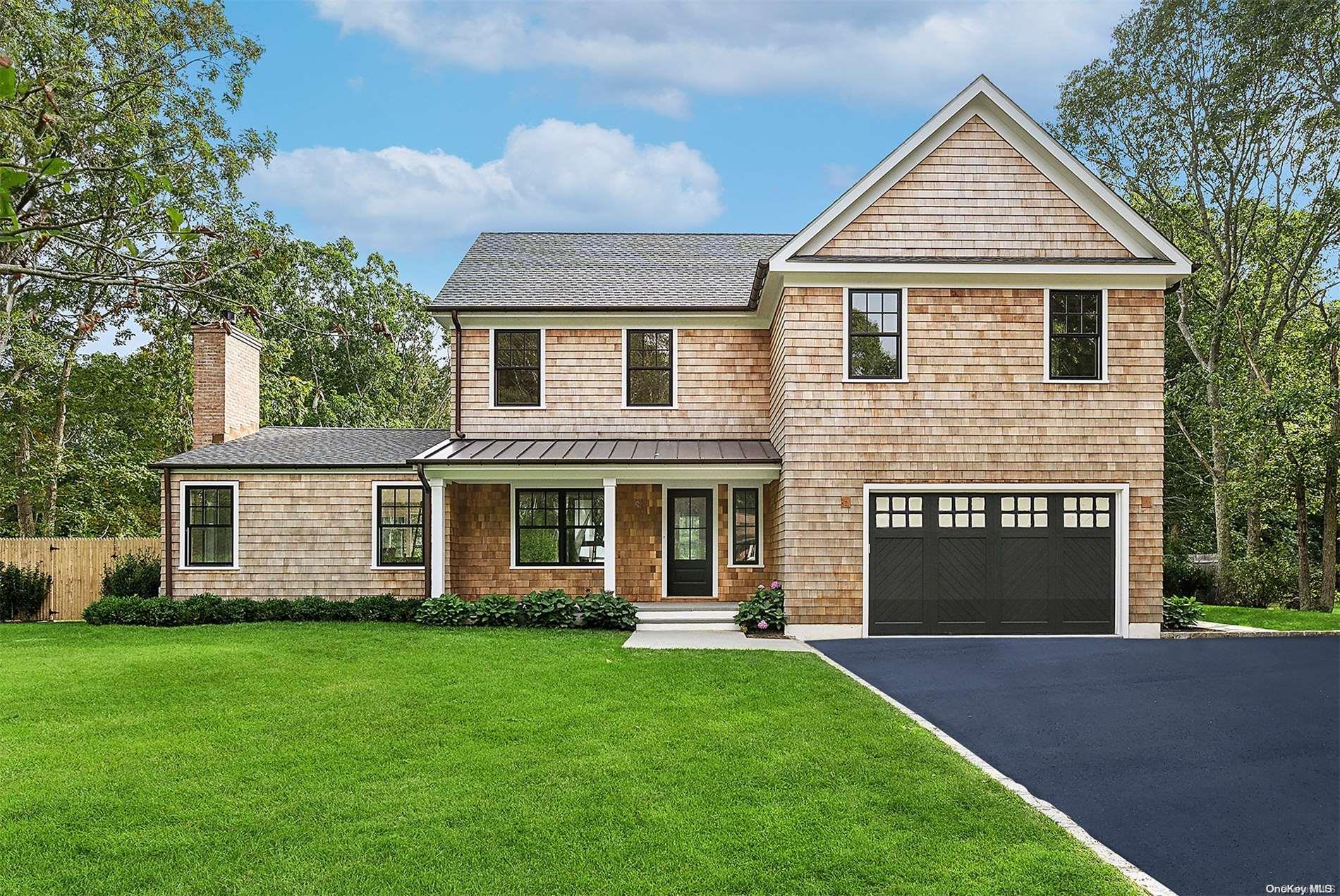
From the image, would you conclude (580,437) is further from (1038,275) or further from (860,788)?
(860,788)

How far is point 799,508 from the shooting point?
529 inches

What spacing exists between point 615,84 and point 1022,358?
17.1 m

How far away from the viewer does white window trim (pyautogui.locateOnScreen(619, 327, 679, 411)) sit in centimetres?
1609

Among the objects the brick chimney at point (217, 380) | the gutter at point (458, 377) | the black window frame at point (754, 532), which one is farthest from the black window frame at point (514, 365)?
the brick chimney at point (217, 380)

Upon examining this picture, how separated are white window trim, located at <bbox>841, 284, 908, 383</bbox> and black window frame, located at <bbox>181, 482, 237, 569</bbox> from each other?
11.4 metres

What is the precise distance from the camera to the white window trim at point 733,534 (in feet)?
52.4

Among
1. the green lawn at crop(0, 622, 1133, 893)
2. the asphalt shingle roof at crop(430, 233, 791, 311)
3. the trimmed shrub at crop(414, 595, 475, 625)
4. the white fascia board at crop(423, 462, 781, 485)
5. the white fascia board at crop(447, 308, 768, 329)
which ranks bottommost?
the trimmed shrub at crop(414, 595, 475, 625)

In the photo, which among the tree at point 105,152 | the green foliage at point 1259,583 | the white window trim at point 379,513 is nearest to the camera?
the white window trim at point 379,513

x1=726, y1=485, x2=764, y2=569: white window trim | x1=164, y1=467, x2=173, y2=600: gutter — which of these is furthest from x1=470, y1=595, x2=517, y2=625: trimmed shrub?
x1=164, y1=467, x2=173, y2=600: gutter

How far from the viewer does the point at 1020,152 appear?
1364cm

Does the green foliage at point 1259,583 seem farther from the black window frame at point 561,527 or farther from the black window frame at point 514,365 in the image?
the black window frame at point 514,365

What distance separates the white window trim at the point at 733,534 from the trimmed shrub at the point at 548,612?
3318 millimetres

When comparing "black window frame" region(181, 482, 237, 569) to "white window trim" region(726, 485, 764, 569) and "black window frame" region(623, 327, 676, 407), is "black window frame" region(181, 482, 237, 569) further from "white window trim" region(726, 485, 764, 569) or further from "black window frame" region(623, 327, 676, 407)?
"white window trim" region(726, 485, 764, 569)

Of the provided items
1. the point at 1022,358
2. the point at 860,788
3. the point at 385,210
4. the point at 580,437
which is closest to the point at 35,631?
the point at 580,437
